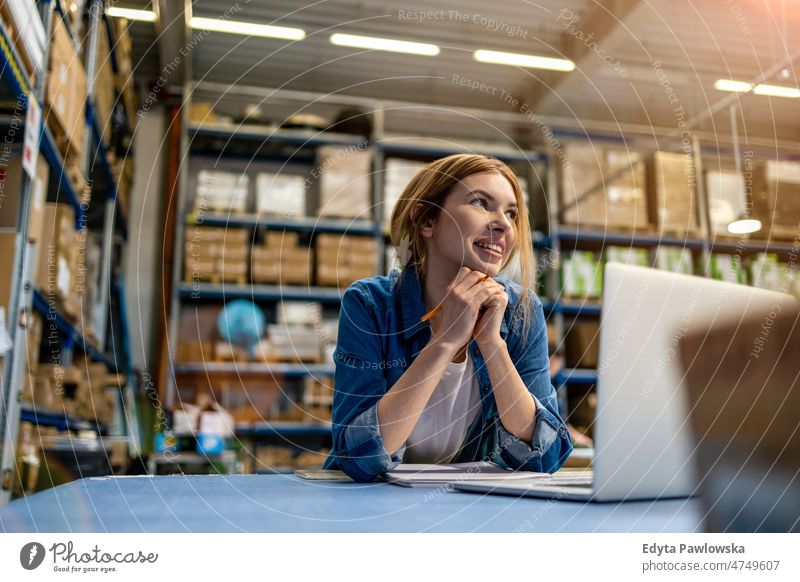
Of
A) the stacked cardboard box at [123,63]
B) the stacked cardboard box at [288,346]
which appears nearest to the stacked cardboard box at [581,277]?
the stacked cardboard box at [288,346]

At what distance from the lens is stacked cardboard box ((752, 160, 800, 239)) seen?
319 cm

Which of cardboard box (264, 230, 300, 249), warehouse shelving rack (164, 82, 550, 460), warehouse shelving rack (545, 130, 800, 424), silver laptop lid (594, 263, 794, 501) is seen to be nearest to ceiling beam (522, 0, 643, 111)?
warehouse shelving rack (545, 130, 800, 424)

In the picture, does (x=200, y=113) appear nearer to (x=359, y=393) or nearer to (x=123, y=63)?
(x=123, y=63)

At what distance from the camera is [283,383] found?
3.33 metres

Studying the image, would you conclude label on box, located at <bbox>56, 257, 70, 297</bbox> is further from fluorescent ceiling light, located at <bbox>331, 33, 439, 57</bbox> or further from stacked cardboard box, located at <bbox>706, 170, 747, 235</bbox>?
stacked cardboard box, located at <bbox>706, 170, 747, 235</bbox>

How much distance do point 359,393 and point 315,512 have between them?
13.7 inches

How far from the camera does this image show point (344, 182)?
3299 millimetres

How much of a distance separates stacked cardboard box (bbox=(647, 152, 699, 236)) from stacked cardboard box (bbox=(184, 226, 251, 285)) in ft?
6.60

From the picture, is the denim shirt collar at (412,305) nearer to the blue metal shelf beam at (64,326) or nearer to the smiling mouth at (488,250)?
the smiling mouth at (488,250)

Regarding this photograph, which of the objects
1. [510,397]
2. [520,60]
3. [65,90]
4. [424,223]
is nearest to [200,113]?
[520,60]

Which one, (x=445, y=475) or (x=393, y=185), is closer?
(x=445, y=475)
